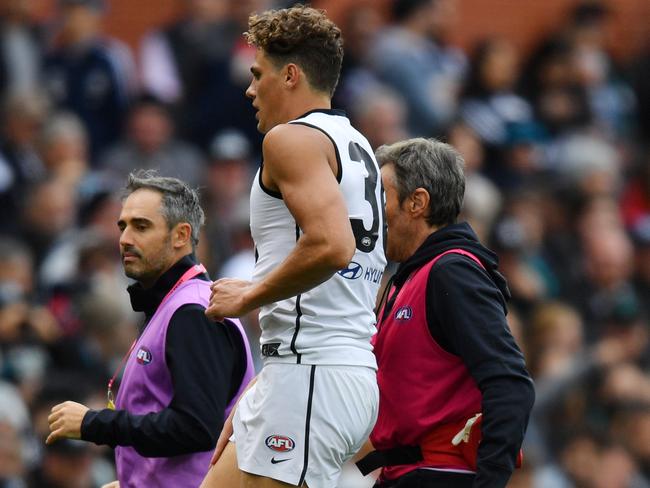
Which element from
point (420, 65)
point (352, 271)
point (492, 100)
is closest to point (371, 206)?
point (352, 271)

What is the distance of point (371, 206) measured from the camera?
4773mm

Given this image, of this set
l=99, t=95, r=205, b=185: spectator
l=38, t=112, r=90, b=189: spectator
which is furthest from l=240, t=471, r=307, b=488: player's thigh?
l=99, t=95, r=205, b=185: spectator

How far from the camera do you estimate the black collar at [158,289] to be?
17.9 feet

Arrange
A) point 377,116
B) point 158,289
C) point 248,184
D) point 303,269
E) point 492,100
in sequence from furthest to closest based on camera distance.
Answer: point 492,100
point 377,116
point 248,184
point 158,289
point 303,269

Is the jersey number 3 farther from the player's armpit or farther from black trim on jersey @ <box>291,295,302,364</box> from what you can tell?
black trim on jersey @ <box>291,295,302,364</box>

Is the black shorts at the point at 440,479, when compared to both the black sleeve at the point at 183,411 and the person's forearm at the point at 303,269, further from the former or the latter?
the person's forearm at the point at 303,269

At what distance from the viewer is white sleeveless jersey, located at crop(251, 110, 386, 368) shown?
15.4ft

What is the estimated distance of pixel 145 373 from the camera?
5316 millimetres

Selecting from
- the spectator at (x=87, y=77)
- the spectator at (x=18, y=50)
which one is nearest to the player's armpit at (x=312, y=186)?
the spectator at (x=87, y=77)

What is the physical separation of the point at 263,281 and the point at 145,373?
3.16 feet

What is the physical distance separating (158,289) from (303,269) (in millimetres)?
1153

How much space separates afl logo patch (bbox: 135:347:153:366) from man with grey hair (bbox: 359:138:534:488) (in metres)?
0.84

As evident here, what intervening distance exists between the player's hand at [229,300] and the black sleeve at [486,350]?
29.1 inches

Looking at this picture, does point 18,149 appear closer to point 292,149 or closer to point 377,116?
point 377,116
